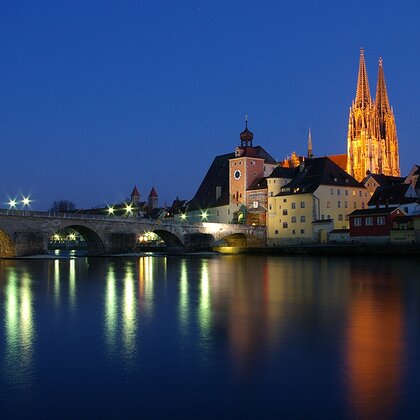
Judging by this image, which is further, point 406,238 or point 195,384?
point 406,238

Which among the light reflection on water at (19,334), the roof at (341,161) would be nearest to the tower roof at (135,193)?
the roof at (341,161)

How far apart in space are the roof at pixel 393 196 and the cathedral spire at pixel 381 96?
61.9m

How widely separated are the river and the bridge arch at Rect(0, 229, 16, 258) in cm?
3804

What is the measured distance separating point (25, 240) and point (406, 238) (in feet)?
136

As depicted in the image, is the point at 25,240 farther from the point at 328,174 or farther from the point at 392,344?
the point at 392,344

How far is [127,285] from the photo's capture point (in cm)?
3050

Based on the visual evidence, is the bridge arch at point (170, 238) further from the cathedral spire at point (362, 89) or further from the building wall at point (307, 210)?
the cathedral spire at point (362, 89)

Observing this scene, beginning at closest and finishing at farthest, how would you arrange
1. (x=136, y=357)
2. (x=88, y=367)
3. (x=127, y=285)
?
(x=88, y=367) < (x=136, y=357) < (x=127, y=285)

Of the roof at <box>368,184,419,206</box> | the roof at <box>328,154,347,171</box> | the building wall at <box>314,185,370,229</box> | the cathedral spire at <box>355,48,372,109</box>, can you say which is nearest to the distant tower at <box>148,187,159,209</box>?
the roof at <box>328,154,347,171</box>

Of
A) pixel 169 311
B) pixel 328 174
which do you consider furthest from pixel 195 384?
pixel 328 174

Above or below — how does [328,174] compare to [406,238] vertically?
above

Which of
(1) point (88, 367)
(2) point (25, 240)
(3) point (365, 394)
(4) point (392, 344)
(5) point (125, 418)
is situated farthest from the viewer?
(2) point (25, 240)

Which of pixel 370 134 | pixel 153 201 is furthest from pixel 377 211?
pixel 153 201

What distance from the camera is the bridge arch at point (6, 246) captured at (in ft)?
198
